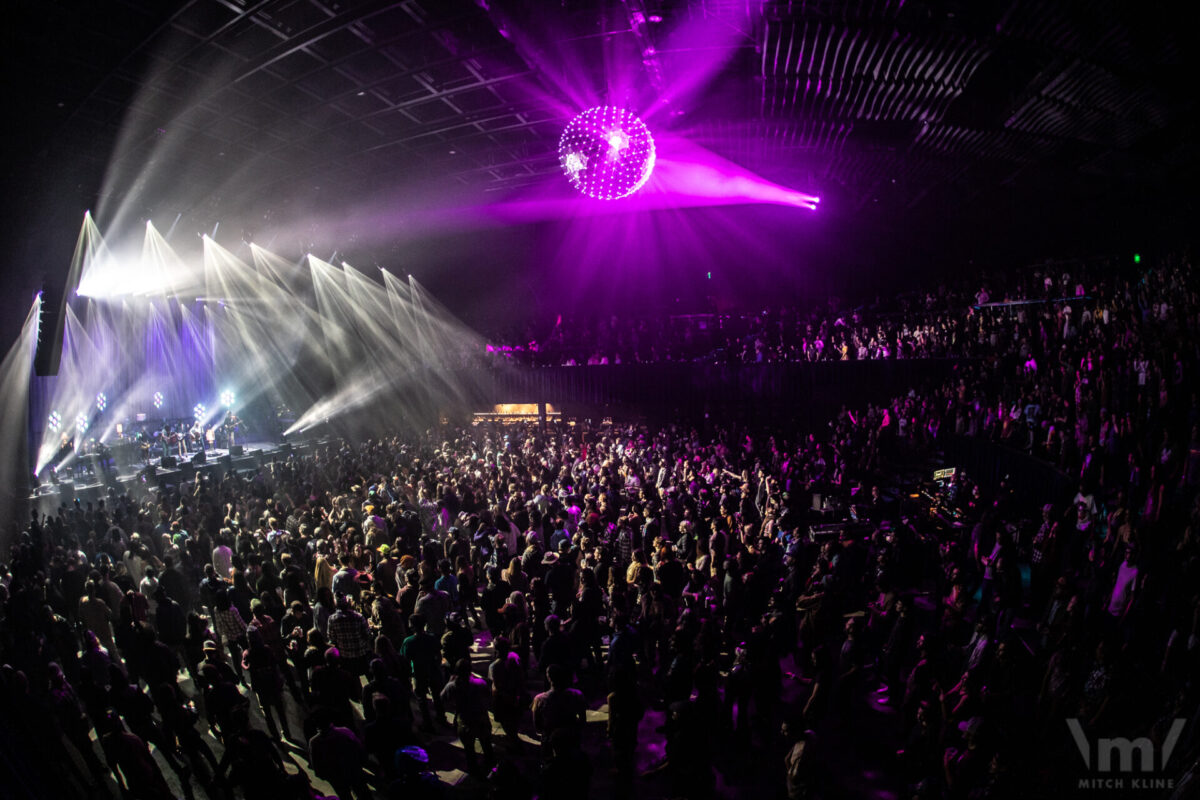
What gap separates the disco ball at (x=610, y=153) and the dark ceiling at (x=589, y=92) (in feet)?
6.90

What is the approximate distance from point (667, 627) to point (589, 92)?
9574mm

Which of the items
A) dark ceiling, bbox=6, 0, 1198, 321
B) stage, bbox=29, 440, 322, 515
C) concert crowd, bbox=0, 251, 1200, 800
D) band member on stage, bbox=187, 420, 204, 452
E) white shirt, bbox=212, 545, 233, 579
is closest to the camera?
concert crowd, bbox=0, 251, 1200, 800

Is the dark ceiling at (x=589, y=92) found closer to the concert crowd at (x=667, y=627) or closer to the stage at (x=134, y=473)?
the concert crowd at (x=667, y=627)

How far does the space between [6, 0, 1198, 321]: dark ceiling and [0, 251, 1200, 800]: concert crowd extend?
397 centimetres

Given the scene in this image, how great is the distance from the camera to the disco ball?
7.42 m

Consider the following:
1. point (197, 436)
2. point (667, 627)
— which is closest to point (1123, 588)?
point (667, 627)

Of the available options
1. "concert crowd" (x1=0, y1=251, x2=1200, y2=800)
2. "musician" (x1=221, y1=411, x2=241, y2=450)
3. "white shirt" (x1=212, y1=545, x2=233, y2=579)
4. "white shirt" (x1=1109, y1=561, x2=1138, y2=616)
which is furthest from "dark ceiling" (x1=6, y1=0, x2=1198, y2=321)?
"musician" (x1=221, y1=411, x2=241, y2=450)

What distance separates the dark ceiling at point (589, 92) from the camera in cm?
822

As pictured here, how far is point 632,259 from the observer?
71.1ft

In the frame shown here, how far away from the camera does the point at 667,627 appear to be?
636 cm

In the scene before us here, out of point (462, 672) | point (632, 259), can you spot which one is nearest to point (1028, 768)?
point (462, 672)

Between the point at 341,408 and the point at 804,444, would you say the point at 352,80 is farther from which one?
the point at 341,408

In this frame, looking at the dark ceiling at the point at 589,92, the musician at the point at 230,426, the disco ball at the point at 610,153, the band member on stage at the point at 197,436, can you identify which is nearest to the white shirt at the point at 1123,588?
the dark ceiling at the point at 589,92

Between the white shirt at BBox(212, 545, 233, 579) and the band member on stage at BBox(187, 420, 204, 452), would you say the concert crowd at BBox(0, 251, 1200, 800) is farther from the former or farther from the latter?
the band member on stage at BBox(187, 420, 204, 452)
